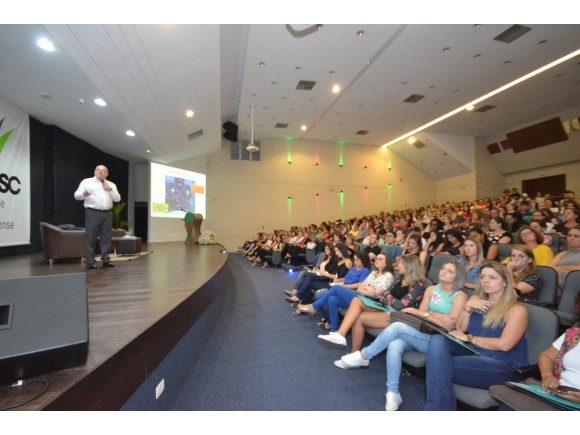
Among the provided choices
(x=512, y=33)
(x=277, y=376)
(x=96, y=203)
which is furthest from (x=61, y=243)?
(x=512, y=33)

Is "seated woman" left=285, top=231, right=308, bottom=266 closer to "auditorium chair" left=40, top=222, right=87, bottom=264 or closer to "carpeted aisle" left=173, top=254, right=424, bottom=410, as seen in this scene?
"carpeted aisle" left=173, top=254, right=424, bottom=410

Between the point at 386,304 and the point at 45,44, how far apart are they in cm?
503

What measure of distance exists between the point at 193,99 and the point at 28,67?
272 cm

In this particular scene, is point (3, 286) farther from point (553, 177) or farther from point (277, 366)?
point (553, 177)

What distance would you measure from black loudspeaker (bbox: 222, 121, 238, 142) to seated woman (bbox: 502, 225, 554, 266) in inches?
365

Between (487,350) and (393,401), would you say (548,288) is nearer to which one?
(487,350)

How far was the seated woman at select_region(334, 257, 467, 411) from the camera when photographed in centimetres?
181

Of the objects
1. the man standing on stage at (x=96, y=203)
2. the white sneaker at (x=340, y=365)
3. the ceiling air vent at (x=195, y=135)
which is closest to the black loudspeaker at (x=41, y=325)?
the white sneaker at (x=340, y=365)

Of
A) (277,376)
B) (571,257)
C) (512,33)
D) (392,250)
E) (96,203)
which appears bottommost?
Answer: (277,376)

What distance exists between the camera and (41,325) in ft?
3.27

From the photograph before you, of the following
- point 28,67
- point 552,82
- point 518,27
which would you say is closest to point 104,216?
point 28,67

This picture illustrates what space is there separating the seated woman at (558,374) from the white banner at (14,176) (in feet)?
23.7

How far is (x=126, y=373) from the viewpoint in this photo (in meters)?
1.33
